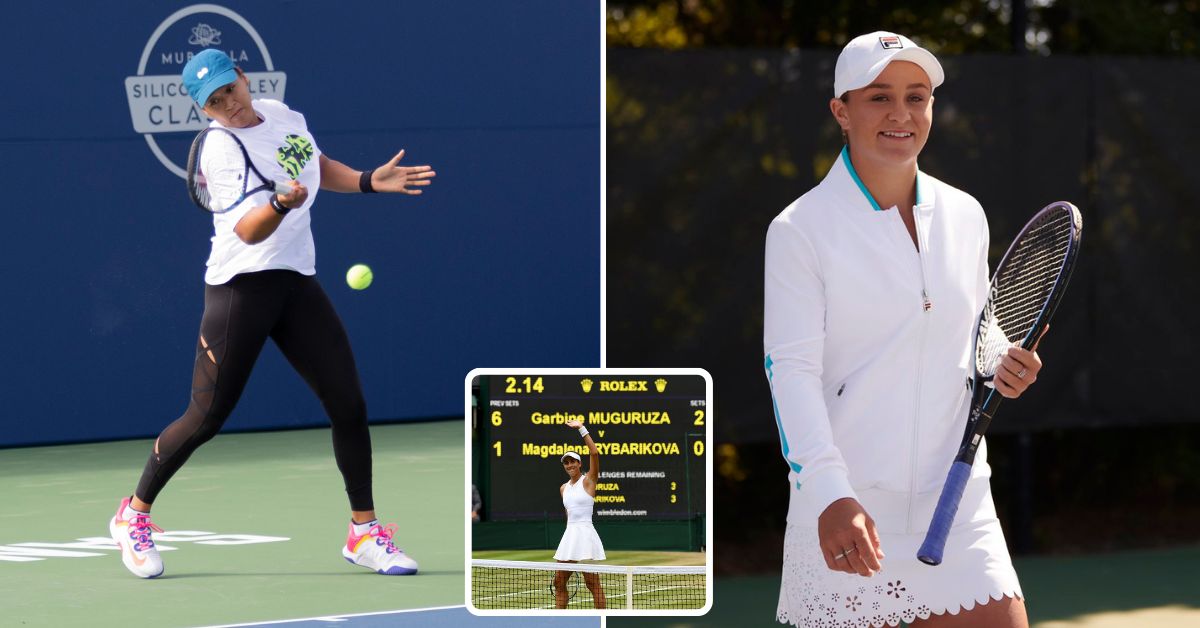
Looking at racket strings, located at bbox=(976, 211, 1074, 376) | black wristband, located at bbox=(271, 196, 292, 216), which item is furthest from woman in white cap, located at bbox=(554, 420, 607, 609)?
black wristband, located at bbox=(271, 196, 292, 216)

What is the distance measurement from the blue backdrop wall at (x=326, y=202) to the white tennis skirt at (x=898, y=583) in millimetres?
7264

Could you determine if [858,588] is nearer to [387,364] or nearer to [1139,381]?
[1139,381]

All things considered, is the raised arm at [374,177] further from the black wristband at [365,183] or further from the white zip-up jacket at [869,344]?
the white zip-up jacket at [869,344]

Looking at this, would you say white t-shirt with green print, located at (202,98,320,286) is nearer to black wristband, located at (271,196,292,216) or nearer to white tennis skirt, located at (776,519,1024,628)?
black wristband, located at (271,196,292,216)

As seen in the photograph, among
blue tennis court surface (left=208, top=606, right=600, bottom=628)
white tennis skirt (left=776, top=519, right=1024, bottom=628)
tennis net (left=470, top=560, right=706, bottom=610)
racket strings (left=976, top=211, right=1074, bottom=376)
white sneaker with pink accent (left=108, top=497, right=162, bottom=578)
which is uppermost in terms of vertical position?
racket strings (left=976, top=211, right=1074, bottom=376)

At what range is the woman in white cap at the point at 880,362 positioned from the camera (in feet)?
9.60

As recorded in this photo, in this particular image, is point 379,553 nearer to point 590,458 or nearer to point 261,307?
point 261,307

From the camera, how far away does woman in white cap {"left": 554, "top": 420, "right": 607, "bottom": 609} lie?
2.73m

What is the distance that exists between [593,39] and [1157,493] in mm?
4390

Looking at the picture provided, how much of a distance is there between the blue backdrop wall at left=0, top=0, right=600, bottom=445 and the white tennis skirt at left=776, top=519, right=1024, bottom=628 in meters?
7.26

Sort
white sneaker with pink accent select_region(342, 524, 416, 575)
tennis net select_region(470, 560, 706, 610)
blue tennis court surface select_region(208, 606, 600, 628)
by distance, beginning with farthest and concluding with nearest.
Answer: white sneaker with pink accent select_region(342, 524, 416, 575)
blue tennis court surface select_region(208, 606, 600, 628)
tennis net select_region(470, 560, 706, 610)

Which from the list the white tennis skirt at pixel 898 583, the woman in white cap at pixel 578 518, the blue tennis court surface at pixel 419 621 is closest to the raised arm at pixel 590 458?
the woman in white cap at pixel 578 518

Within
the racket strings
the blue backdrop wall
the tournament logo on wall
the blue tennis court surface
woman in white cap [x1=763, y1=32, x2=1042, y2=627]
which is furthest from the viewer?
the tournament logo on wall

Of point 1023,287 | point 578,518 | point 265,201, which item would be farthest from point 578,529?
point 265,201
